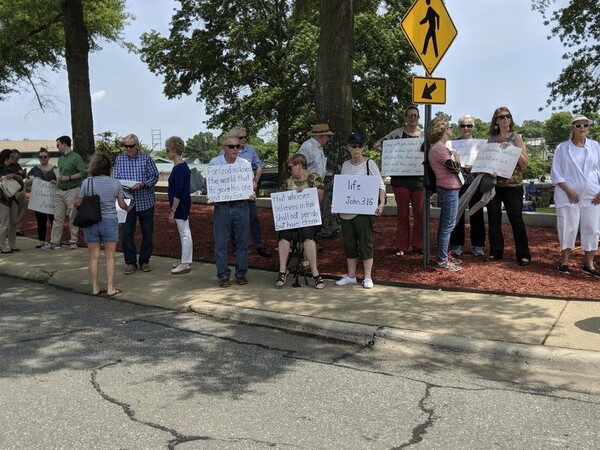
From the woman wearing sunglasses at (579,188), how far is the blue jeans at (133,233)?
5.53 meters

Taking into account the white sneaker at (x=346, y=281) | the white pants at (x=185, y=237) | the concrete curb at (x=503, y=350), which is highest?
the white pants at (x=185, y=237)

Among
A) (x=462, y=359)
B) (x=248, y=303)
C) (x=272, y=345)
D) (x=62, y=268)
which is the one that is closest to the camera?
(x=462, y=359)

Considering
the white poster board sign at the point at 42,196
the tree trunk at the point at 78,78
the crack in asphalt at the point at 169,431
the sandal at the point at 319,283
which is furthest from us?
the tree trunk at the point at 78,78

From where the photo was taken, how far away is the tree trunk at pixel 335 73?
9758mm

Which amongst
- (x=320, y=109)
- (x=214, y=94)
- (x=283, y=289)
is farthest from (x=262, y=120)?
(x=283, y=289)

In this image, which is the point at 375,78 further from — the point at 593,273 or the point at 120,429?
the point at 120,429

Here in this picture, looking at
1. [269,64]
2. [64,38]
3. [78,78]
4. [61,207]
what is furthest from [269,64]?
[61,207]

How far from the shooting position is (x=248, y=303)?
709 centimetres

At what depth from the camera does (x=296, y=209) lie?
7695 millimetres

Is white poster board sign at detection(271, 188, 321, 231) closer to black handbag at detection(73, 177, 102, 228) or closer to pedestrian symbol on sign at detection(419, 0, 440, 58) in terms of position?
black handbag at detection(73, 177, 102, 228)

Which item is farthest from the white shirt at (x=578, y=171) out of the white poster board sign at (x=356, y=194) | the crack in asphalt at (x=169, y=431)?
the crack in asphalt at (x=169, y=431)

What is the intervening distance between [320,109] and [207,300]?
3979mm

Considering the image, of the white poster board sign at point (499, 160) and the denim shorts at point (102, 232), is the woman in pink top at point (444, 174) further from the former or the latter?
the denim shorts at point (102, 232)

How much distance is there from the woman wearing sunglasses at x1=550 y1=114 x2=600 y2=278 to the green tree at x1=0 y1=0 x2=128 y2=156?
11.1m
